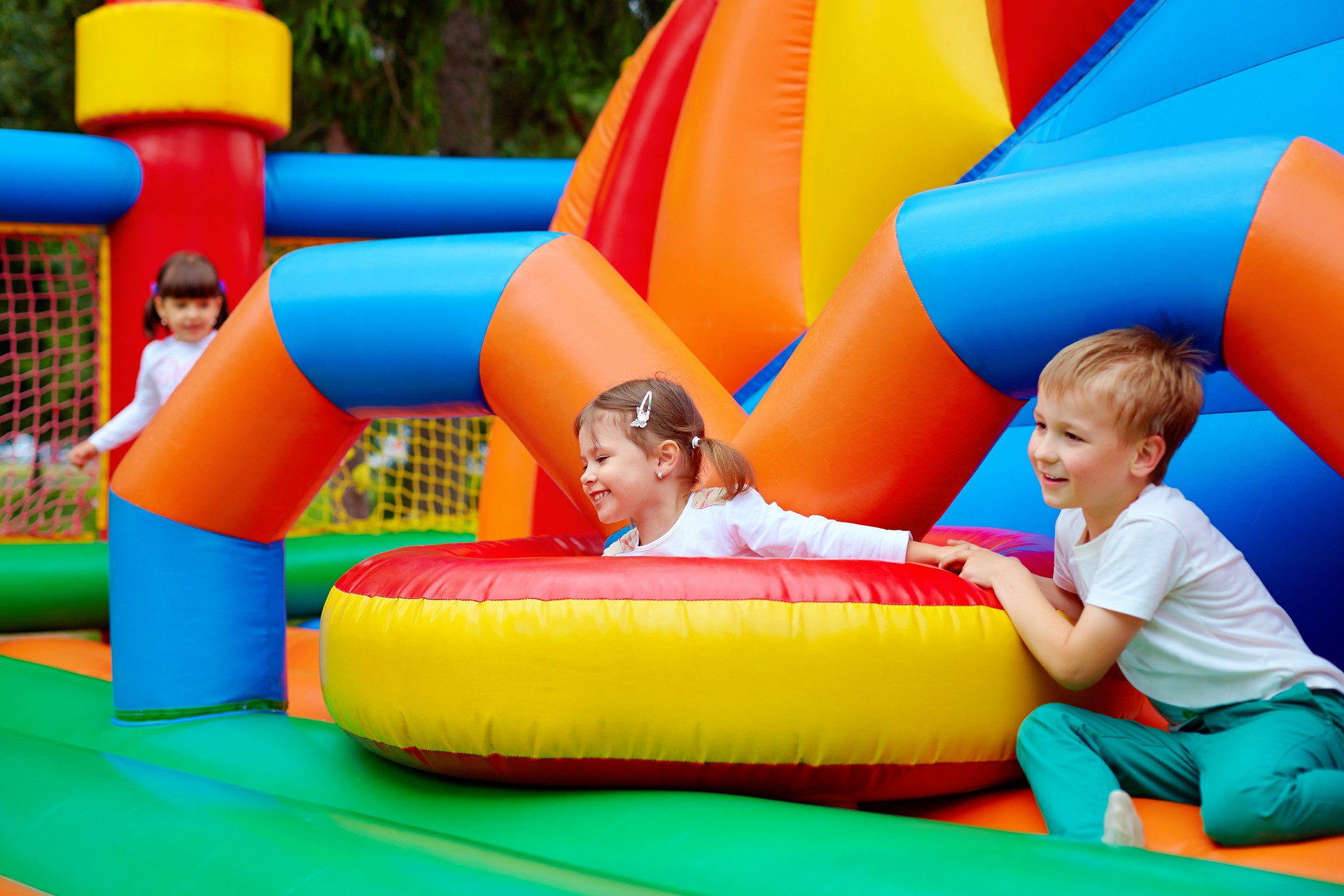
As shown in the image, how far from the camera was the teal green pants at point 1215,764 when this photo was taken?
1.42 meters

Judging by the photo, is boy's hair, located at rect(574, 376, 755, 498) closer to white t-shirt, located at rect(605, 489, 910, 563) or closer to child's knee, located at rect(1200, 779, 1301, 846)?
white t-shirt, located at rect(605, 489, 910, 563)

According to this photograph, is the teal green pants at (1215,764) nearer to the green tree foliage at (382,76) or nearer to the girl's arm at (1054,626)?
the girl's arm at (1054,626)

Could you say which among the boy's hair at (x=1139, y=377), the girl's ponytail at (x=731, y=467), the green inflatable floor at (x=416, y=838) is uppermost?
the boy's hair at (x=1139, y=377)

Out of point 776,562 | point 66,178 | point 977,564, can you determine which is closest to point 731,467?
point 776,562

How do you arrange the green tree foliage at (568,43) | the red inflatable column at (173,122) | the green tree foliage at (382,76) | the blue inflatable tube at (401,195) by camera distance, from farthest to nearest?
the green tree foliage at (568,43) < the green tree foliage at (382,76) < the blue inflatable tube at (401,195) < the red inflatable column at (173,122)

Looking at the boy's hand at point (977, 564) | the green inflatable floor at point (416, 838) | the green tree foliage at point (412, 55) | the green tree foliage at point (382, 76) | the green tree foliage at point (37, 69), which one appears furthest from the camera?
the green tree foliage at point (37, 69)

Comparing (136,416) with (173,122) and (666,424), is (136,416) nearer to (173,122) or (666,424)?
(173,122)

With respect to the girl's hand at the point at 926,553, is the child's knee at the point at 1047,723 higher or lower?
lower

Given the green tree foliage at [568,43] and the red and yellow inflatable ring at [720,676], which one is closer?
the red and yellow inflatable ring at [720,676]

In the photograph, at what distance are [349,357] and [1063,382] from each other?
118cm

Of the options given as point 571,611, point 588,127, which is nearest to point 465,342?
point 571,611

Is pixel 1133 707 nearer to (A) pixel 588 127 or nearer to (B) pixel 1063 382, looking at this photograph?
(B) pixel 1063 382

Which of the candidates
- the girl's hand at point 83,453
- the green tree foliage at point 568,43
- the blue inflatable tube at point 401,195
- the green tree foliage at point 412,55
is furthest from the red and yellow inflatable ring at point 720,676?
the green tree foliage at point 568,43

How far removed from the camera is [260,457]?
2.36 meters
